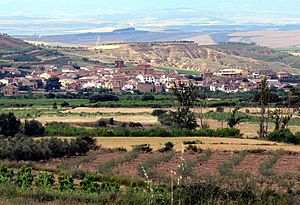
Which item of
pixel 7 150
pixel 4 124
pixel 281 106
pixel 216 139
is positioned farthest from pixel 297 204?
pixel 281 106

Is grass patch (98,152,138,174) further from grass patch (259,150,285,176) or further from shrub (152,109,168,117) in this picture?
shrub (152,109,168,117)

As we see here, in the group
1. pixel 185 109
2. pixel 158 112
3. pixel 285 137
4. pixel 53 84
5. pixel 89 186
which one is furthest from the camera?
pixel 53 84

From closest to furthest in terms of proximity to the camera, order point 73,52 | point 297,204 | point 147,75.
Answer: point 297,204, point 147,75, point 73,52

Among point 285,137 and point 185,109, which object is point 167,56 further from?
point 285,137

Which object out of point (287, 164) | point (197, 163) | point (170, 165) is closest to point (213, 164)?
point (197, 163)

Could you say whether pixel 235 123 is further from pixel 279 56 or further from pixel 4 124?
pixel 279 56

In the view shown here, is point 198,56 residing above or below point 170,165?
below

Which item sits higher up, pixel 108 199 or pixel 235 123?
pixel 108 199

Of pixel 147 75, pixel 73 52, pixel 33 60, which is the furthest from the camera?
pixel 73 52
